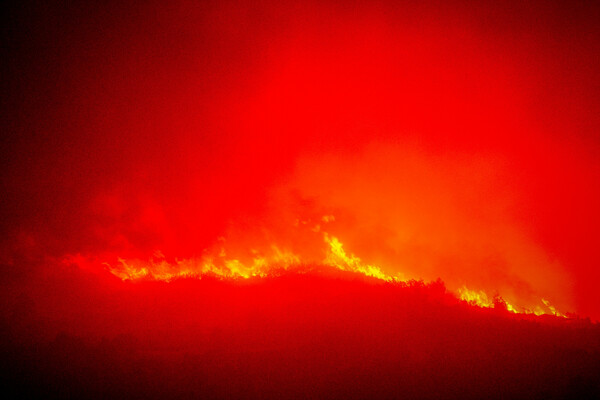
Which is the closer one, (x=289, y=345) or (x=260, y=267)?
(x=289, y=345)

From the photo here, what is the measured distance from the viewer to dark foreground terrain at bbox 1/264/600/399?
44.2 ft

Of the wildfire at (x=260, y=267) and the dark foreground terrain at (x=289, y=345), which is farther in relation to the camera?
the wildfire at (x=260, y=267)

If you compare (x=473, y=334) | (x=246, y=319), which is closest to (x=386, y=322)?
(x=473, y=334)

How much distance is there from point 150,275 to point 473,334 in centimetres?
1780

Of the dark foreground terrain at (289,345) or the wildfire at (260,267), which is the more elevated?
the wildfire at (260,267)

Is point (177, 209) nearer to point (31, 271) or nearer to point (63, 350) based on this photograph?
point (31, 271)

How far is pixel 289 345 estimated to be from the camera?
15.9 metres

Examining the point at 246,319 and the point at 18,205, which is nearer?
the point at 246,319

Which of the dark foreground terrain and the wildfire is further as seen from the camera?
the wildfire

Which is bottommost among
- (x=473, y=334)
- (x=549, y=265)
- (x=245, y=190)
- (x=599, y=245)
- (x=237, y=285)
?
(x=473, y=334)

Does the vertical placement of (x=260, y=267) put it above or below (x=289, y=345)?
above

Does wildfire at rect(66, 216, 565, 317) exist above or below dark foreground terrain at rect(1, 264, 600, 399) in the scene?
above

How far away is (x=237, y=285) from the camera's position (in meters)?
20.6

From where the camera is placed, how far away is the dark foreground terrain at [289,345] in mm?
13469
